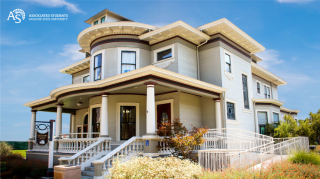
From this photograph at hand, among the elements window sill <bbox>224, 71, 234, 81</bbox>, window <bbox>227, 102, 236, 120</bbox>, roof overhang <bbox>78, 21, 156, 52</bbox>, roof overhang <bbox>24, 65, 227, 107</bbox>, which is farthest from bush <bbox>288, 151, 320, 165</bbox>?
roof overhang <bbox>78, 21, 156, 52</bbox>

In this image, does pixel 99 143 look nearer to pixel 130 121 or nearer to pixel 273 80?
pixel 130 121

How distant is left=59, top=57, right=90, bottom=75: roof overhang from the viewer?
20.4 metres

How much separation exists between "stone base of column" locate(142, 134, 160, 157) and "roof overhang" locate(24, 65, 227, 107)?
2499 millimetres

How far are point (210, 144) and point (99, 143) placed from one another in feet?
19.0

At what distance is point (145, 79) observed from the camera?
11.6 metres

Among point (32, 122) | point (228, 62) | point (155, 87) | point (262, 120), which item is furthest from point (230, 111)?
point (32, 122)

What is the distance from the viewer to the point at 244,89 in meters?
19.0

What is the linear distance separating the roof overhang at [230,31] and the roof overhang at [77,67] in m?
9.51

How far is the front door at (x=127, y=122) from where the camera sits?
14.9 metres

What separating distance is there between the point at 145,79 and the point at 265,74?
16.7m

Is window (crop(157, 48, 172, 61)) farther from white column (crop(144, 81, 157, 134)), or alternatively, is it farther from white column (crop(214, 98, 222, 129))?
white column (crop(144, 81, 157, 134))

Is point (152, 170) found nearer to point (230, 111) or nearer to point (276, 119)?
point (230, 111)

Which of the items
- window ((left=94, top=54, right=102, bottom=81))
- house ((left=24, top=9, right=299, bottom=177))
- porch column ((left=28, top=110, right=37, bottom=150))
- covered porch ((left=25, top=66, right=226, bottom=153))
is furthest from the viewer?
porch column ((left=28, top=110, right=37, bottom=150))

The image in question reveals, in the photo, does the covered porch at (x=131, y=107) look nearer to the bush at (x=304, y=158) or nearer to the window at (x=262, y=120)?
the bush at (x=304, y=158)
